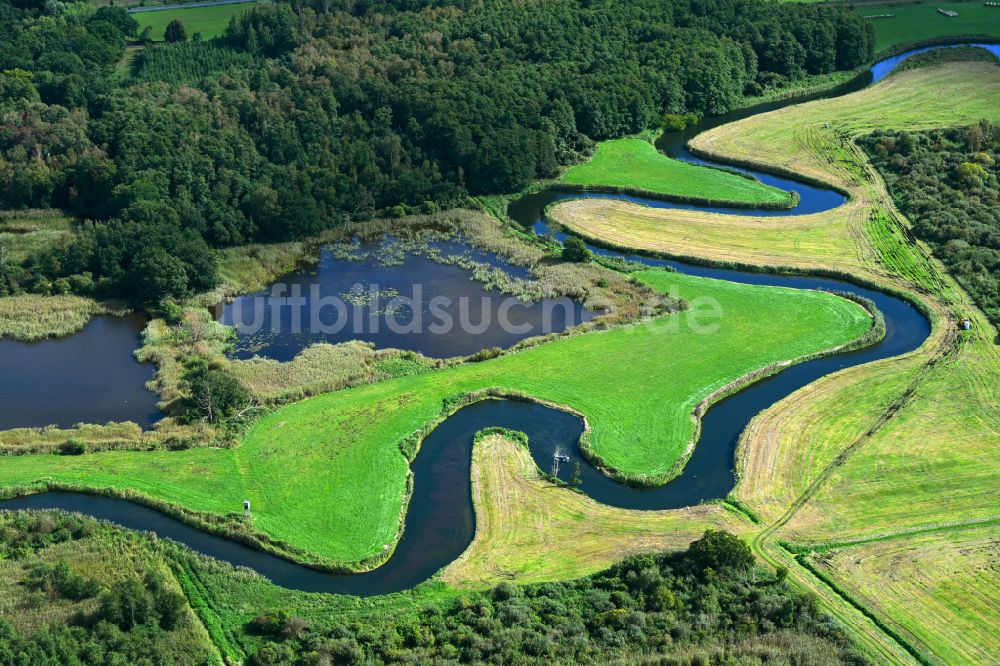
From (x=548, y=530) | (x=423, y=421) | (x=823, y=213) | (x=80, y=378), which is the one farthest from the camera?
(x=823, y=213)

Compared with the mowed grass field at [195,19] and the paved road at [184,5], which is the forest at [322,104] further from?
the paved road at [184,5]

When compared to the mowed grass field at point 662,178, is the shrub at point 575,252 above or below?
below

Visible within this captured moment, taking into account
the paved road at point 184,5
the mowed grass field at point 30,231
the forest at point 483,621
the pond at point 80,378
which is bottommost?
the forest at point 483,621

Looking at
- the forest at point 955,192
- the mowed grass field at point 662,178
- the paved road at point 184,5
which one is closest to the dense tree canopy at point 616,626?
the forest at point 955,192

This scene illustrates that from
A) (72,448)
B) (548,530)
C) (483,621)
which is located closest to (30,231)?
(72,448)

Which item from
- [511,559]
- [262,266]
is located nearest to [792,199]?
[262,266]

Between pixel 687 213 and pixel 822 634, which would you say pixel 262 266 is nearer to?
pixel 687 213

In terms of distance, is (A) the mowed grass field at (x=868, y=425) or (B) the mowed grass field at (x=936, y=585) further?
(A) the mowed grass field at (x=868, y=425)

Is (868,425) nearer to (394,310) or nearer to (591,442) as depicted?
(591,442)
